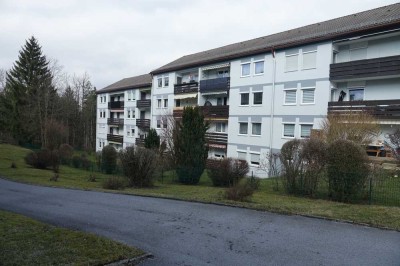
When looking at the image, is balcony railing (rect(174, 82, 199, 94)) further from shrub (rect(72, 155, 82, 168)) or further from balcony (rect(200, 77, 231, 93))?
shrub (rect(72, 155, 82, 168))

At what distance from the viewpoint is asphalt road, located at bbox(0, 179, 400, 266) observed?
256 inches

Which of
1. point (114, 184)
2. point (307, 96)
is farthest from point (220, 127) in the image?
point (114, 184)

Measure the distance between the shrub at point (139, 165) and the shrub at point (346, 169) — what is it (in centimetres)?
957

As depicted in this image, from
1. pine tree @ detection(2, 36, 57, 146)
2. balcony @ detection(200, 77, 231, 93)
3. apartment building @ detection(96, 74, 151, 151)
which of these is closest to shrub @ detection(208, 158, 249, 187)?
balcony @ detection(200, 77, 231, 93)

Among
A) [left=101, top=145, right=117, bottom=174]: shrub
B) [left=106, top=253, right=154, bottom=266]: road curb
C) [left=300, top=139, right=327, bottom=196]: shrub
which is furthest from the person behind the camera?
[left=101, top=145, right=117, bottom=174]: shrub

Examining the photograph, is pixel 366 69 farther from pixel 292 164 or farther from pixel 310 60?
pixel 292 164

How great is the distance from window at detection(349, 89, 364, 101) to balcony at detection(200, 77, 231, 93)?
41.1 feet

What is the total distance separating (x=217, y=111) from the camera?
34219 mm

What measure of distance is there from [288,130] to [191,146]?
10.1 m

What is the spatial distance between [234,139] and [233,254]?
26118 millimetres

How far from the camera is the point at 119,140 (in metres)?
55.2

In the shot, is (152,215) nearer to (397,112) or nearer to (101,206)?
(101,206)

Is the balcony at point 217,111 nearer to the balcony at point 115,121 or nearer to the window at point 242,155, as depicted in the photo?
the window at point 242,155

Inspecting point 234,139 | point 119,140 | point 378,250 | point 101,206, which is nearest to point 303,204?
point 378,250
